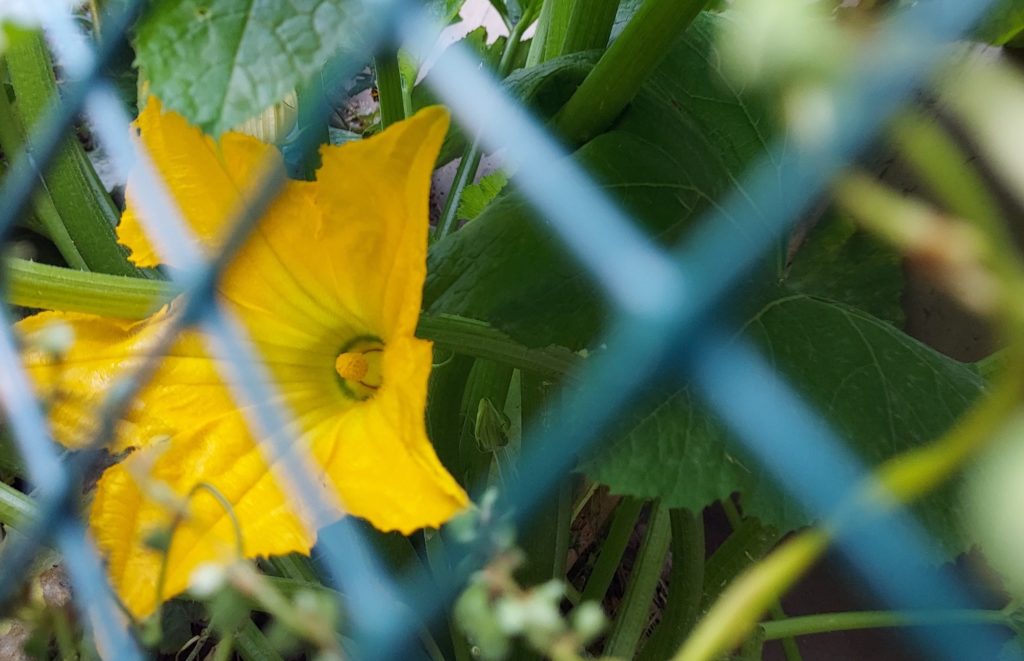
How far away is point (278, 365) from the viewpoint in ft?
1.83

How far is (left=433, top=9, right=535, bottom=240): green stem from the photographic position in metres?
0.89

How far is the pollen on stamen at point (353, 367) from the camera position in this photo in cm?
55

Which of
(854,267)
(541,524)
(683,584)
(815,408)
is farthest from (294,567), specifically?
(854,267)

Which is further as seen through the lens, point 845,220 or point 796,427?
point 845,220

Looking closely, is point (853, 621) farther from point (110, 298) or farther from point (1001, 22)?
point (110, 298)

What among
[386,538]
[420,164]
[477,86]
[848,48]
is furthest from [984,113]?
[386,538]

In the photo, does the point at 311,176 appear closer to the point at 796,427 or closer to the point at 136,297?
the point at 136,297

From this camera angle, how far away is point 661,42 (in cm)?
→ 57

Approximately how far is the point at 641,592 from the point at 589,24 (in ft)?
1.57

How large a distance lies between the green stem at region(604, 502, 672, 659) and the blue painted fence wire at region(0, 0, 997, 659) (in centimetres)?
17

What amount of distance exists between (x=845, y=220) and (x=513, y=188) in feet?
1.45

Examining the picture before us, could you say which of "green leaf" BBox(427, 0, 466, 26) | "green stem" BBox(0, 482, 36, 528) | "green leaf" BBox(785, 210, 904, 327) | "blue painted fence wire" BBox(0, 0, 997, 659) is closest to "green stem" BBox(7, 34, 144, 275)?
"blue painted fence wire" BBox(0, 0, 997, 659)

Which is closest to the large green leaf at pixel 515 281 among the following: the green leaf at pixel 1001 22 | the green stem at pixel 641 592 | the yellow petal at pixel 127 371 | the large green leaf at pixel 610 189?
the large green leaf at pixel 610 189

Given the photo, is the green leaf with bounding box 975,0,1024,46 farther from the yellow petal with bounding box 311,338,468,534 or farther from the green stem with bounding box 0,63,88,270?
the green stem with bounding box 0,63,88,270
